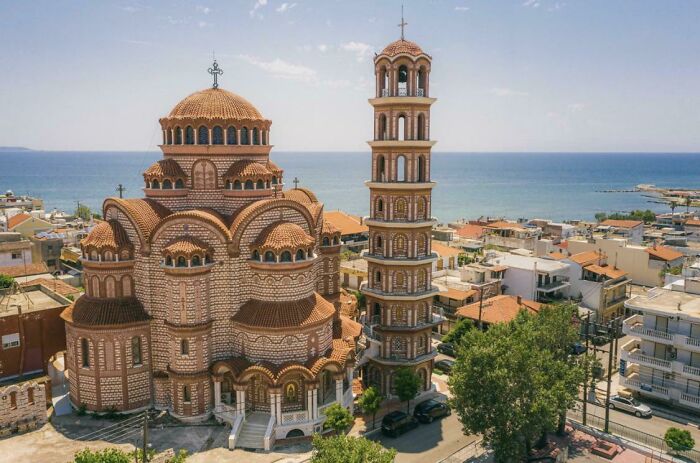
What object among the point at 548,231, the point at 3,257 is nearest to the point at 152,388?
the point at 3,257

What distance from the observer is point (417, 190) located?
29.5 meters

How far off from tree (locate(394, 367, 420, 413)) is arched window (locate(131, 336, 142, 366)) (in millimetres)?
12631

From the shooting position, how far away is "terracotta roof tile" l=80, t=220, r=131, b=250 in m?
27.4

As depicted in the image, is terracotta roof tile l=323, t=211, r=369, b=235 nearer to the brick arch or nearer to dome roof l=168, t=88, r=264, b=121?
dome roof l=168, t=88, r=264, b=121

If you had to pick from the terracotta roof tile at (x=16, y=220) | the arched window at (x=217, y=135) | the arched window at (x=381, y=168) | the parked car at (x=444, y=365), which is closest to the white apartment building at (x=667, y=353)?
the parked car at (x=444, y=365)

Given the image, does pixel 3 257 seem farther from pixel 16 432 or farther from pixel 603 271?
pixel 603 271

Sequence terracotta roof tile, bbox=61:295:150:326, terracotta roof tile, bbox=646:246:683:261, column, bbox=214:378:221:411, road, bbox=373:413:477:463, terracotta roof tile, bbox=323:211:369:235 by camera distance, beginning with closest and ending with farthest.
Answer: road, bbox=373:413:477:463, terracotta roof tile, bbox=61:295:150:326, column, bbox=214:378:221:411, terracotta roof tile, bbox=646:246:683:261, terracotta roof tile, bbox=323:211:369:235

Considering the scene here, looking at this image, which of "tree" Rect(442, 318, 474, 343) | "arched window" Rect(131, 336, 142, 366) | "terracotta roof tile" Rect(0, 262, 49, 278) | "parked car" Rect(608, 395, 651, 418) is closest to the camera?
"arched window" Rect(131, 336, 142, 366)

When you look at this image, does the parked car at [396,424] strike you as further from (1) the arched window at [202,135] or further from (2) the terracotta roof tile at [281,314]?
(1) the arched window at [202,135]

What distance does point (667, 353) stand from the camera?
31.2m

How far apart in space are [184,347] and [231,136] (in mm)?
11025

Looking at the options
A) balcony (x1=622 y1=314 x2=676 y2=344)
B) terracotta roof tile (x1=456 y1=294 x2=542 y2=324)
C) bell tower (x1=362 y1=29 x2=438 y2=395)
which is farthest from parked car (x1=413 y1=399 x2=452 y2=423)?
balcony (x1=622 y1=314 x2=676 y2=344)

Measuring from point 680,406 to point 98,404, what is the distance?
1171 inches

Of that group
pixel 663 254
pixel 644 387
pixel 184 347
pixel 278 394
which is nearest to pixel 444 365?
pixel 644 387
